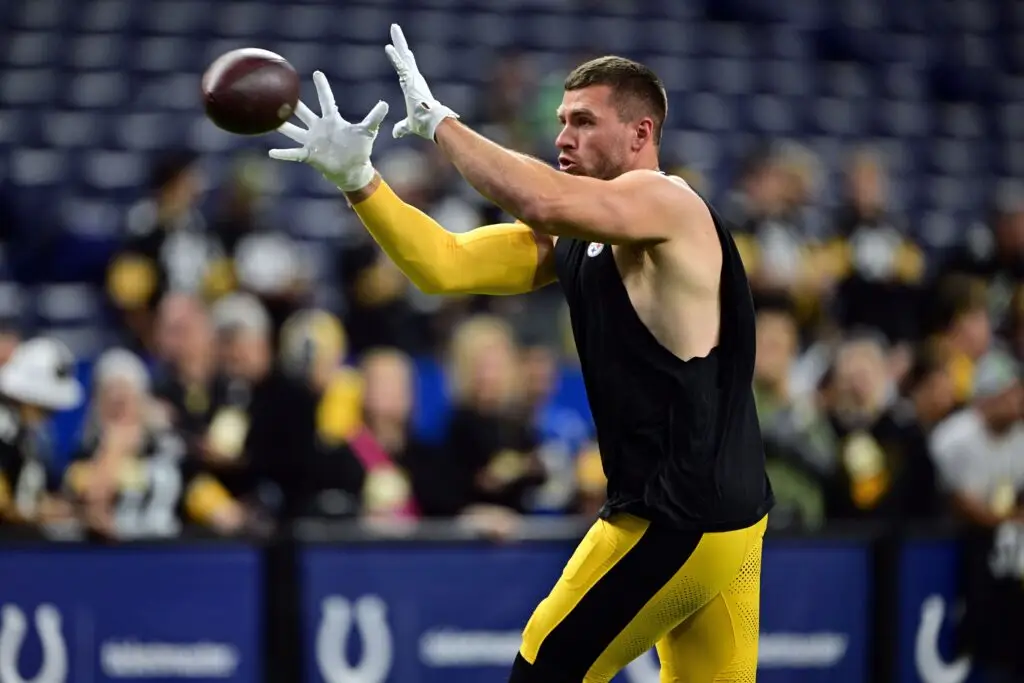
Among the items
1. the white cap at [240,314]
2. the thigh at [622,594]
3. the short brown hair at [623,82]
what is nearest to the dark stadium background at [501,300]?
the white cap at [240,314]

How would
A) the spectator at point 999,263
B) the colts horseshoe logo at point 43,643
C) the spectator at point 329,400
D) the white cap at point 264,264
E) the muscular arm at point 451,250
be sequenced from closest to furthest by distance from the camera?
the muscular arm at point 451,250
the colts horseshoe logo at point 43,643
the spectator at point 329,400
the white cap at point 264,264
the spectator at point 999,263

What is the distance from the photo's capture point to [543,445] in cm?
745

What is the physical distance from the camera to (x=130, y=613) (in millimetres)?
6195

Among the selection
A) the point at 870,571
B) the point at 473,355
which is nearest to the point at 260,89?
the point at 473,355

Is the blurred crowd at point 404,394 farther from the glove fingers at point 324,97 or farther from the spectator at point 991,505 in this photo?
the glove fingers at point 324,97

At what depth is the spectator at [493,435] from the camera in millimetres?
6828

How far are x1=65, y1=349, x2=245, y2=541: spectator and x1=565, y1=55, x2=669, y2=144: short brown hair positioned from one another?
3.17 meters

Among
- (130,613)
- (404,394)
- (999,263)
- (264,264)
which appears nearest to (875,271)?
(999,263)

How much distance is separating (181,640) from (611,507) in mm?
2881

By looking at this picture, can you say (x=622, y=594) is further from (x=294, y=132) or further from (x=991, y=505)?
(x=991, y=505)

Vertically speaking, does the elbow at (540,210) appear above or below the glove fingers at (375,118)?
below

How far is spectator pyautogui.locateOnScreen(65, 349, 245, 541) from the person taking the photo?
6508 mm

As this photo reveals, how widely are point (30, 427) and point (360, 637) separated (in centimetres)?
165

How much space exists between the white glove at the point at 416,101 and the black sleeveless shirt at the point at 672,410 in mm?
517
